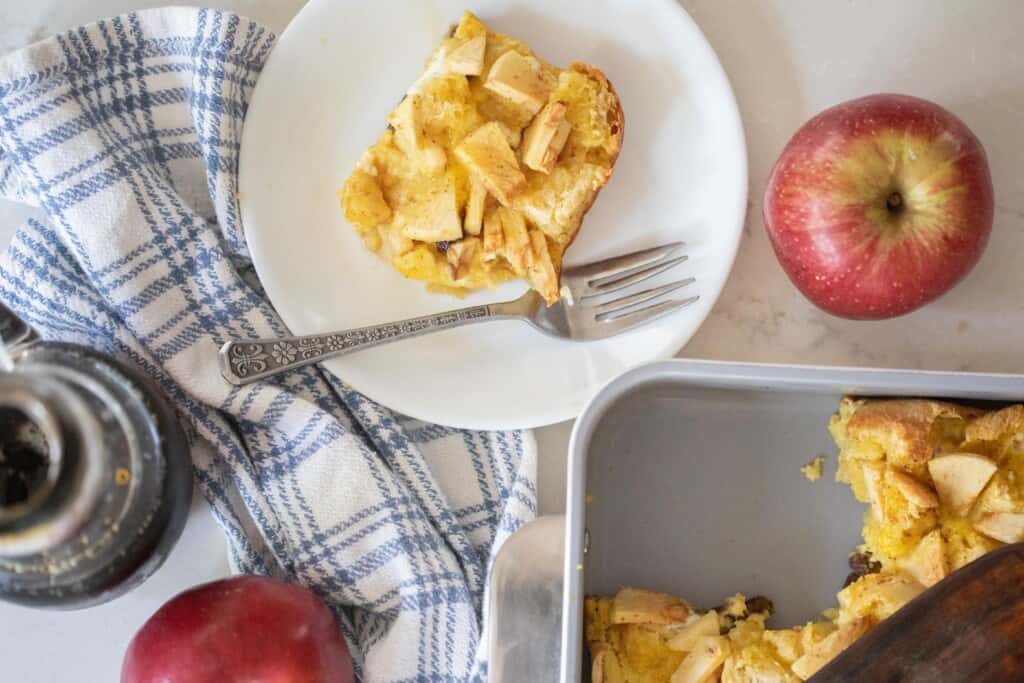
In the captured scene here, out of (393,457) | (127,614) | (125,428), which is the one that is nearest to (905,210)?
(393,457)

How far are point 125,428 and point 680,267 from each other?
21.9 inches

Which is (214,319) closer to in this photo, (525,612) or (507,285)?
(507,285)

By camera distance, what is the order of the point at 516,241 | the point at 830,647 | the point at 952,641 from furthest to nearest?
the point at 516,241, the point at 830,647, the point at 952,641

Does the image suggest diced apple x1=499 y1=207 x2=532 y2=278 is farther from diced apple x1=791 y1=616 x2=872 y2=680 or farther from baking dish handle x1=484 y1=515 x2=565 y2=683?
diced apple x1=791 y1=616 x2=872 y2=680

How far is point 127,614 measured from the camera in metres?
1.02

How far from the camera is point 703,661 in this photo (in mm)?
906

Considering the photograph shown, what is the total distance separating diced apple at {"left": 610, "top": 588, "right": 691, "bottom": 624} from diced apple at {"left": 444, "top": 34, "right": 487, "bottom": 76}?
20.8 inches

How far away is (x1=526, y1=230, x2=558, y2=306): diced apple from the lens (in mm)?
968

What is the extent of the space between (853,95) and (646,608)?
58cm

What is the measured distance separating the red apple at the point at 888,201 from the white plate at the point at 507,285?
0.34ft

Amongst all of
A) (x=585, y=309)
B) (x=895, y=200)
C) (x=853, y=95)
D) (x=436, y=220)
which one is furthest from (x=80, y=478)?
(x=853, y=95)

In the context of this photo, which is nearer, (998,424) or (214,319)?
(998,424)

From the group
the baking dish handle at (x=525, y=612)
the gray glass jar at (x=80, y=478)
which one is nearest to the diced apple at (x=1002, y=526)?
the baking dish handle at (x=525, y=612)

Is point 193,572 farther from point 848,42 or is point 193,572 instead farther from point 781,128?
point 848,42
